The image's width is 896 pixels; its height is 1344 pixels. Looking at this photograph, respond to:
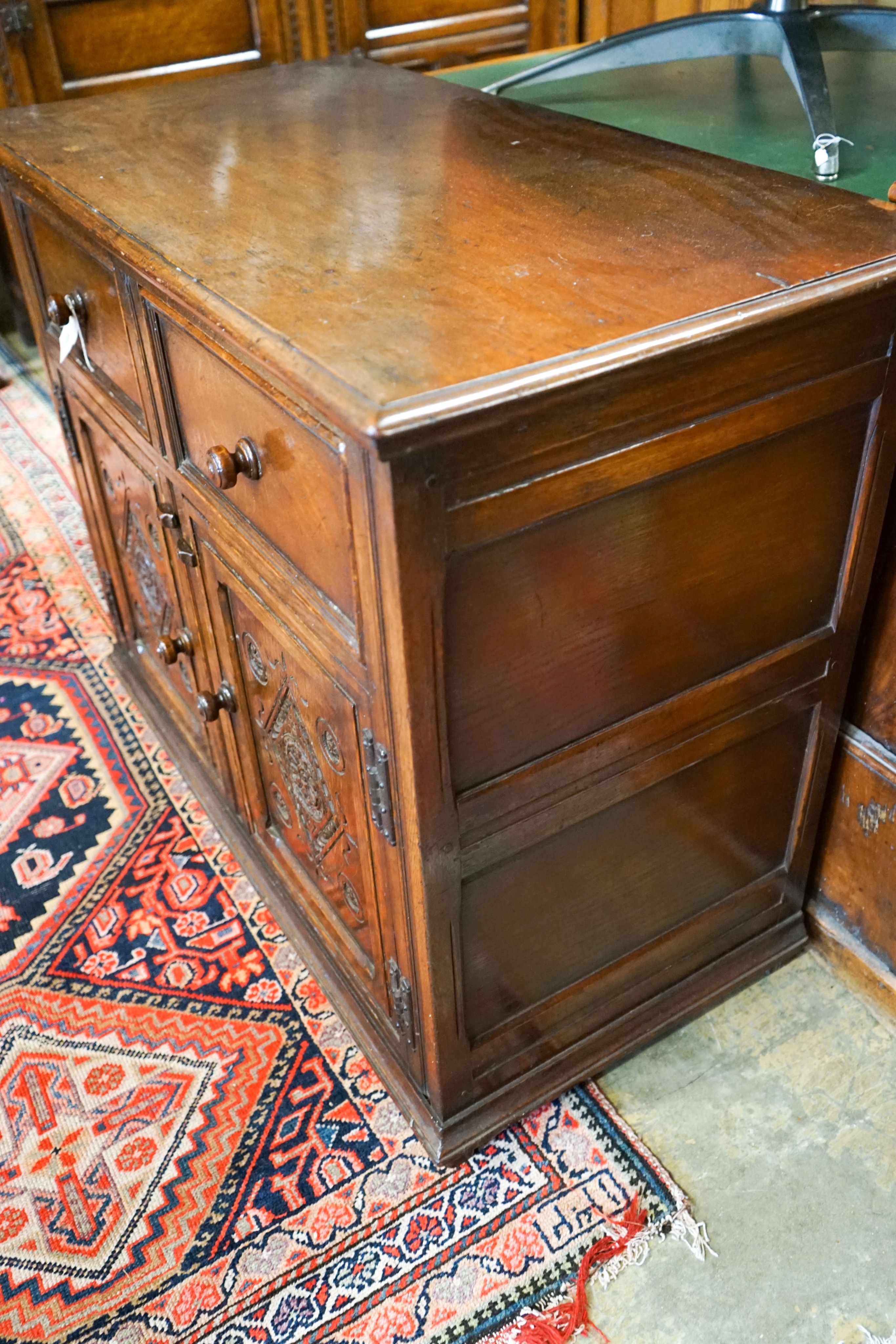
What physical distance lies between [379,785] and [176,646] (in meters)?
0.60

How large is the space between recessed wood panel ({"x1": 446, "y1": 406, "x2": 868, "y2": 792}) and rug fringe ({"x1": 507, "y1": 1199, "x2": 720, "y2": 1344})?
0.52 m

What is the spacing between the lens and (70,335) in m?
1.40

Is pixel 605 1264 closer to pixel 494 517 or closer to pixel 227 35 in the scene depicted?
pixel 494 517

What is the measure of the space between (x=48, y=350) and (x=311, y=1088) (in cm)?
112

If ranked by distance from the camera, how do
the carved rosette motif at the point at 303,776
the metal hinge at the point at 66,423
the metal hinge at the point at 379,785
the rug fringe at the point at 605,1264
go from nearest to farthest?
the metal hinge at the point at 379,785
the rug fringe at the point at 605,1264
the carved rosette motif at the point at 303,776
the metal hinge at the point at 66,423

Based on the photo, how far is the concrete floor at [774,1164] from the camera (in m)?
1.05

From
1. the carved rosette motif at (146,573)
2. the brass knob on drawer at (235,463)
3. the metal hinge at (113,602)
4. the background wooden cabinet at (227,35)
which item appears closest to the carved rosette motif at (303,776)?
the brass knob on drawer at (235,463)

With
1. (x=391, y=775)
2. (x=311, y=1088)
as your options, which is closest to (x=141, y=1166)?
(x=311, y=1088)

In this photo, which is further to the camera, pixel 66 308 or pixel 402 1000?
pixel 66 308

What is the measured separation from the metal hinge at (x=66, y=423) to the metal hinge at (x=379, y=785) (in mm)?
974

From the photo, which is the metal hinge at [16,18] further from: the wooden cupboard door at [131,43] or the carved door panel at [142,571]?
the carved door panel at [142,571]

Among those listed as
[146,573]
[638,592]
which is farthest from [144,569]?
[638,592]

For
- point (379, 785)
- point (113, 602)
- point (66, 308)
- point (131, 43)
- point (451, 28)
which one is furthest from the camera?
point (451, 28)

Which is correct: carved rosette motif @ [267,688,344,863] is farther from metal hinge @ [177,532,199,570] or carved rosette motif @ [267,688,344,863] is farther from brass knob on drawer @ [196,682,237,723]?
metal hinge @ [177,532,199,570]
